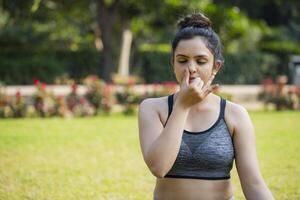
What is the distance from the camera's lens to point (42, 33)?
36.7 m

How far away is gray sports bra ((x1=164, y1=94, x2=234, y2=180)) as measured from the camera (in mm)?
2775

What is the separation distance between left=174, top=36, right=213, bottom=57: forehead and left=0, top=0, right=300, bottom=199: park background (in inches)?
18.4

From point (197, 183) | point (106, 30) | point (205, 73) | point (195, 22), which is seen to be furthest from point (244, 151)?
point (106, 30)

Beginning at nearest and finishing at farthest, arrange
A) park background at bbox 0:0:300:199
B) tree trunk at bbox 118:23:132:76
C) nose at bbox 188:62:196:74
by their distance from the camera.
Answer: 1. nose at bbox 188:62:196:74
2. park background at bbox 0:0:300:199
3. tree trunk at bbox 118:23:132:76

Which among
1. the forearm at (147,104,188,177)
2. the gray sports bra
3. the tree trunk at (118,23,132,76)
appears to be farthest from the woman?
the tree trunk at (118,23,132,76)

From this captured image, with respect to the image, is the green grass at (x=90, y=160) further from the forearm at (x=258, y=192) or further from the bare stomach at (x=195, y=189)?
the forearm at (x=258, y=192)

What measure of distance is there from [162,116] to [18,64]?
2384 cm

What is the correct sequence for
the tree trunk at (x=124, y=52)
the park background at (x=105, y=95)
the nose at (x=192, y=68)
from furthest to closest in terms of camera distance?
the tree trunk at (x=124, y=52) < the park background at (x=105, y=95) < the nose at (x=192, y=68)

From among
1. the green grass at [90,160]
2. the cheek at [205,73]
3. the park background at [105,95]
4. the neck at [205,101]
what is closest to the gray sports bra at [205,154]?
the neck at [205,101]

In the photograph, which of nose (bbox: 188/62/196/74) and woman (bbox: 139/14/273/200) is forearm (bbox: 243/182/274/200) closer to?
woman (bbox: 139/14/273/200)

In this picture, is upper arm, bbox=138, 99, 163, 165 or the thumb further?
upper arm, bbox=138, 99, 163, 165

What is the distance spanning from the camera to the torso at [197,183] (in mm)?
2801

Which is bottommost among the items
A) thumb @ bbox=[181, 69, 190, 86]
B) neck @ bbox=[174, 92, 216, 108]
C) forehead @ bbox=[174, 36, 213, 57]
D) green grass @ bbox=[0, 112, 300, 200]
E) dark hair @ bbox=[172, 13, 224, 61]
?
green grass @ bbox=[0, 112, 300, 200]

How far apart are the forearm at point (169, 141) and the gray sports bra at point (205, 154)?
26 cm
